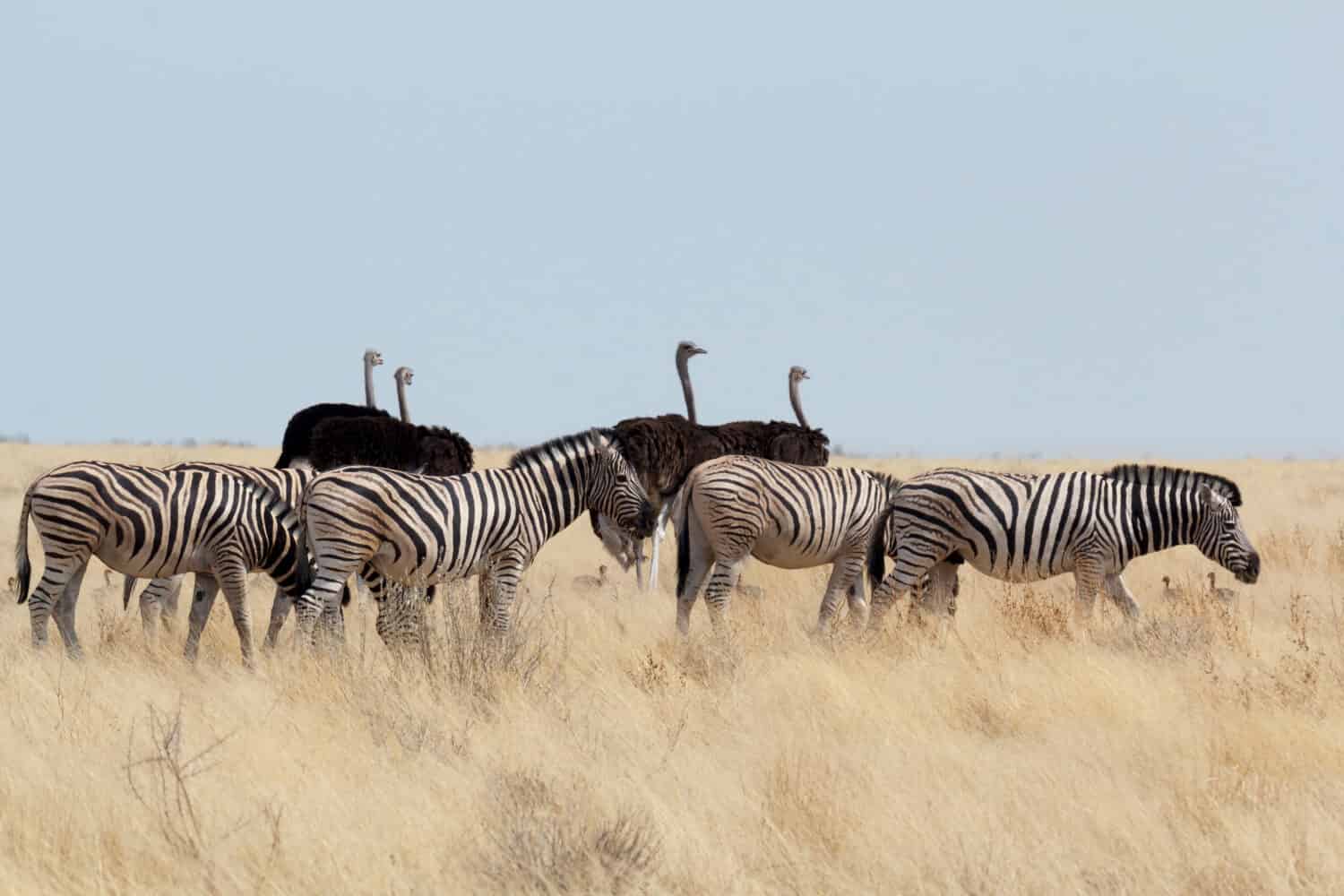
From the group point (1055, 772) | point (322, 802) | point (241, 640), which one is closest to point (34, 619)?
point (241, 640)

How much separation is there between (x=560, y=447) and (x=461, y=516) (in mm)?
1267

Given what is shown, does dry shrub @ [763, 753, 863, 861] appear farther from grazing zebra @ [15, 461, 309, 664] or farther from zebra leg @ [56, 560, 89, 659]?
zebra leg @ [56, 560, 89, 659]

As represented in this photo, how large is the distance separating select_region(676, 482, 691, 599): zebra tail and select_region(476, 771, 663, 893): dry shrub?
6.05 metres

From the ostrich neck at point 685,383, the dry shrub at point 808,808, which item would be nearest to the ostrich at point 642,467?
the ostrich neck at point 685,383

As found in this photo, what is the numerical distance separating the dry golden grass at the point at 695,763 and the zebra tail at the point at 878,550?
3.23 feet

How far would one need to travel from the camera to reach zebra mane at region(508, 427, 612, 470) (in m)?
12.3

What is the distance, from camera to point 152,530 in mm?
11352

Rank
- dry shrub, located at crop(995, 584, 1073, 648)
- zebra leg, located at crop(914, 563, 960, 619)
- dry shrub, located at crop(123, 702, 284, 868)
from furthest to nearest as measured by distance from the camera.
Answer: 1. zebra leg, located at crop(914, 563, 960, 619)
2. dry shrub, located at crop(995, 584, 1073, 648)
3. dry shrub, located at crop(123, 702, 284, 868)

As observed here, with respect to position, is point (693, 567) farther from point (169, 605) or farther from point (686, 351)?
point (686, 351)

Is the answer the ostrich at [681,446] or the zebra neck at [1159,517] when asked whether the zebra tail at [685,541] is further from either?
the ostrich at [681,446]

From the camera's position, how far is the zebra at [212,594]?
11.9 metres

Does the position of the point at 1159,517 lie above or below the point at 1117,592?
above

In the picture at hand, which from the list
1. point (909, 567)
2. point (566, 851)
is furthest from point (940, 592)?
point (566, 851)

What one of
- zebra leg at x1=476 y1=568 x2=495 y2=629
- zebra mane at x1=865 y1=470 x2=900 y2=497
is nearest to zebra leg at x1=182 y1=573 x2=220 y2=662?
zebra leg at x1=476 y1=568 x2=495 y2=629
